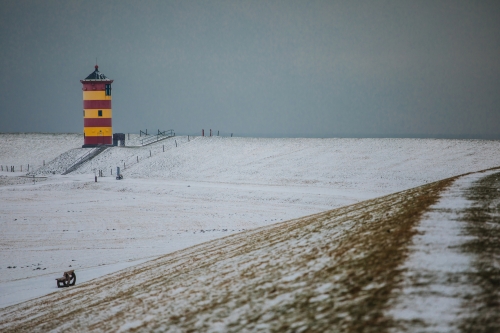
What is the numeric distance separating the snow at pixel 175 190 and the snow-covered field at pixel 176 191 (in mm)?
95

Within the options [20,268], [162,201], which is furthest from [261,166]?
[20,268]

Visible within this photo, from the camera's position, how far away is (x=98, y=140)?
68.6m

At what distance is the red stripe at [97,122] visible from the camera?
217ft

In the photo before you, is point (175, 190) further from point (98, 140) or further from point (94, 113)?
point (98, 140)

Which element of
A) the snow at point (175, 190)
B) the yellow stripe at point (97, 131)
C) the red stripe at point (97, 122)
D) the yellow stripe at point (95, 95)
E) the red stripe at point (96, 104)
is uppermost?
the yellow stripe at point (95, 95)

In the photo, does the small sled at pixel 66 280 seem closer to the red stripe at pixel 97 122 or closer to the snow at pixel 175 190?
the snow at pixel 175 190

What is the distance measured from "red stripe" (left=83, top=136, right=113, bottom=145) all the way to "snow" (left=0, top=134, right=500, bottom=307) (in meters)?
2.03

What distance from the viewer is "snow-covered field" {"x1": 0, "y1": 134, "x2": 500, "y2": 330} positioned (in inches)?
810

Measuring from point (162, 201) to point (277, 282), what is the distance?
3053 centimetres

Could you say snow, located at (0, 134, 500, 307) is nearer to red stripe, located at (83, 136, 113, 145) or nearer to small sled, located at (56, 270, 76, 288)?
small sled, located at (56, 270, 76, 288)

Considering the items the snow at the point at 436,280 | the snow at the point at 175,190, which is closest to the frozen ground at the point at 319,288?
the snow at the point at 436,280

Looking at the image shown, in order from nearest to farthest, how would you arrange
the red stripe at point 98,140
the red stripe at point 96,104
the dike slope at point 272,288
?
1. the dike slope at point 272,288
2. the red stripe at point 96,104
3. the red stripe at point 98,140

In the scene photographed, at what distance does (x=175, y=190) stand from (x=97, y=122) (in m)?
29.6

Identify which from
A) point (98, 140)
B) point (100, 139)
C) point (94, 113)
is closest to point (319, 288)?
point (94, 113)
